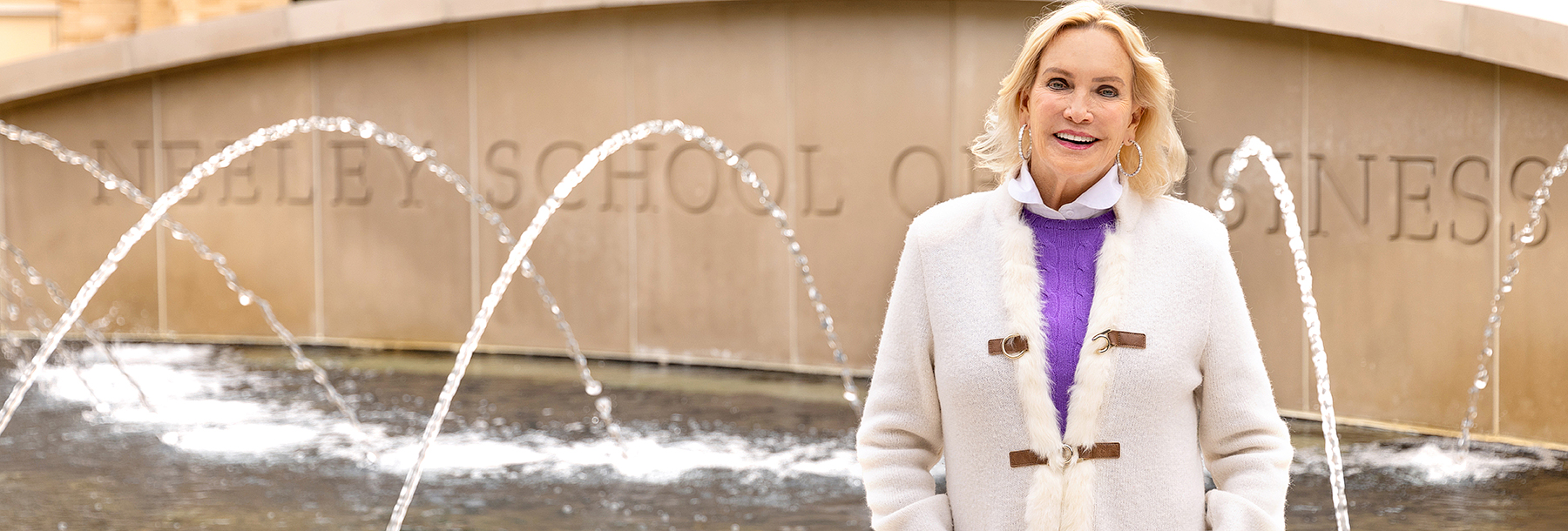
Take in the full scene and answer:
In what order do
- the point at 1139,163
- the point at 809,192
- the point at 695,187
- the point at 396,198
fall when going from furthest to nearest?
the point at 396,198, the point at 695,187, the point at 809,192, the point at 1139,163

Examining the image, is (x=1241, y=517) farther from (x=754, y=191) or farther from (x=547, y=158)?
(x=547, y=158)

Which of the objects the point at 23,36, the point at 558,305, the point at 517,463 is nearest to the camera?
the point at 517,463

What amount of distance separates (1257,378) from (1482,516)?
14.1 feet

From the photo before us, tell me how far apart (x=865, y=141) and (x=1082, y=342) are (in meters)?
8.10

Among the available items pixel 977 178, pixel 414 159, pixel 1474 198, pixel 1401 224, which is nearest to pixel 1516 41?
pixel 1474 198

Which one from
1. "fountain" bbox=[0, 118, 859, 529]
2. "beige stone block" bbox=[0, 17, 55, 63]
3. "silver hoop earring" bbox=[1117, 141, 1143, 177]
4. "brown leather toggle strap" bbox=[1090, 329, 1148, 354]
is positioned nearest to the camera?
"brown leather toggle strap" bbox=[1090, 329, 1148, 354]

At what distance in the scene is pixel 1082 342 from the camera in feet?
7.51

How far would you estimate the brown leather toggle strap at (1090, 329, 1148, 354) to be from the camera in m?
2.25

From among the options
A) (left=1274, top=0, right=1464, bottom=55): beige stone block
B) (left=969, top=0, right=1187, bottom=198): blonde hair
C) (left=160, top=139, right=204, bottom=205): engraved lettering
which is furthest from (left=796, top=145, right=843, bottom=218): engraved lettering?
(left=969, top=0, right=1187, bottom=198): blonde hair

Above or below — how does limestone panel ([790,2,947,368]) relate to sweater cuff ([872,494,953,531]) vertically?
above

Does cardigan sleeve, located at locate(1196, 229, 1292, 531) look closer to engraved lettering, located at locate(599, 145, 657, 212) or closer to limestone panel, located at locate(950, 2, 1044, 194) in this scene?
limestone panel, located at locate(950, 2, 1044, 194)

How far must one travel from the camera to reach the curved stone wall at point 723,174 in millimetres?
8141

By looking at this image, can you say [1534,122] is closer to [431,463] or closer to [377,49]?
[431,463]

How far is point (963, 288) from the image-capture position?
7.61 ft
